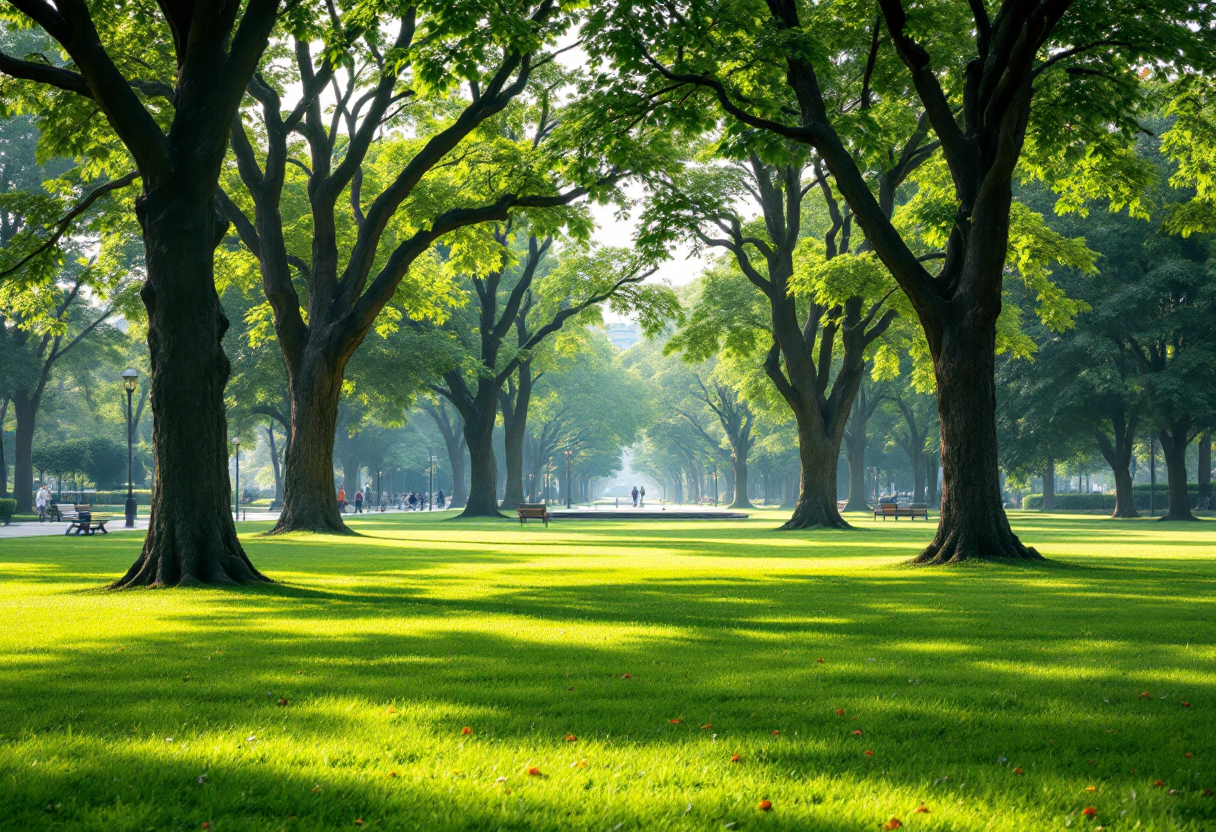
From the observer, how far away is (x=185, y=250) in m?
13.4

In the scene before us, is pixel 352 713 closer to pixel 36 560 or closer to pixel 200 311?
pixel 200 311

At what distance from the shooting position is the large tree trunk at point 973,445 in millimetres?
16406

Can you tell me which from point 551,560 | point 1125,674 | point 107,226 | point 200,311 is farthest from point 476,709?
point 107,226

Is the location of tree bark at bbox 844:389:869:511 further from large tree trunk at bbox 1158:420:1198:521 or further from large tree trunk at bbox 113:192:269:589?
large tree trunk at bbox 113:192:269:589

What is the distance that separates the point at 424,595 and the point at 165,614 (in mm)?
3062

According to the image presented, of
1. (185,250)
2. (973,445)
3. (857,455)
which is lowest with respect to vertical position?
(973,445)

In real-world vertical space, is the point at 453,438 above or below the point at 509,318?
below

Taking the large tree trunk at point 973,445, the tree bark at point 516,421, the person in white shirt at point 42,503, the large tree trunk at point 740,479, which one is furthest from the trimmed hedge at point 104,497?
the large tree trunk at point 973,445

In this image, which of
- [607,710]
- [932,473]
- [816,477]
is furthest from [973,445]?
[932,473]

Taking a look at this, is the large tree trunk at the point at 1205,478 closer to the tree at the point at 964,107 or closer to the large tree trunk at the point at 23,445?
the tree at the point at 964,107

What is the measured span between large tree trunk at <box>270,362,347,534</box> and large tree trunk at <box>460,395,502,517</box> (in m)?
17.4

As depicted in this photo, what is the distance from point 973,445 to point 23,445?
4734 cm

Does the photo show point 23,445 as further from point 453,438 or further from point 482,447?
point 453,438

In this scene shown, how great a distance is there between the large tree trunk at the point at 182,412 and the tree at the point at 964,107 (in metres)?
6.88
